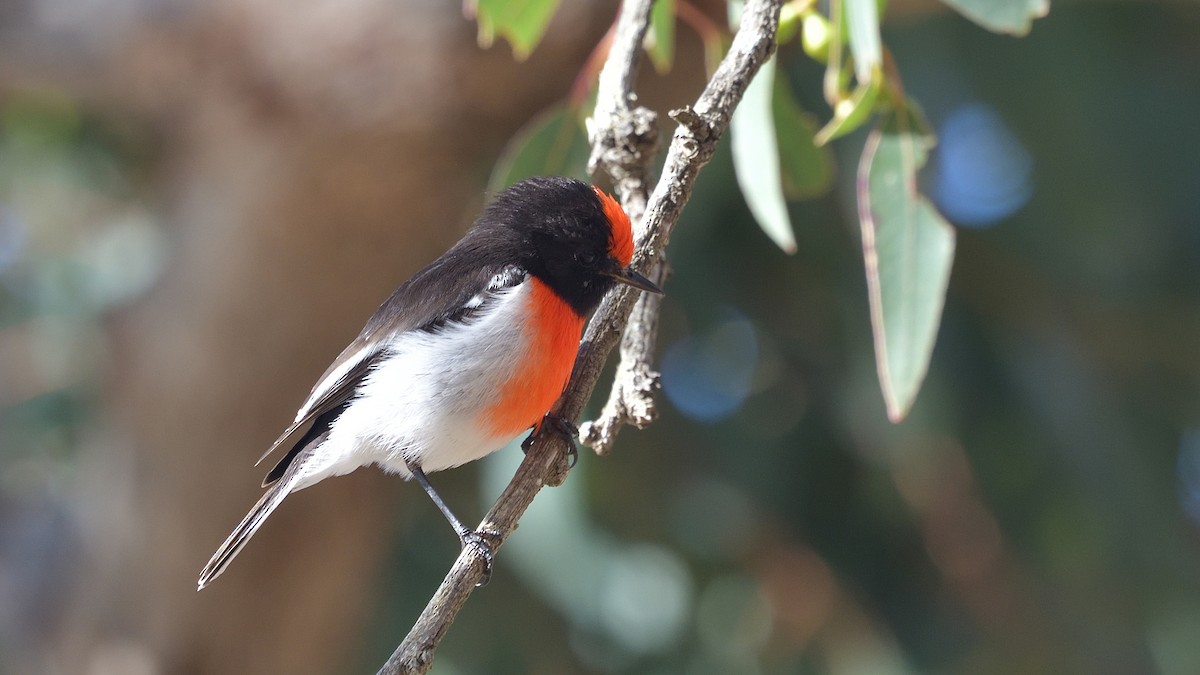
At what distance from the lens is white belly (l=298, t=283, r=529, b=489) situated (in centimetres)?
235

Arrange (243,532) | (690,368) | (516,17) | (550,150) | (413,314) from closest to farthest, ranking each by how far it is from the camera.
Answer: (243,532), (413,314), (516,17), (550,150), (690,368)

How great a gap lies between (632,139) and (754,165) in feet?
1.87

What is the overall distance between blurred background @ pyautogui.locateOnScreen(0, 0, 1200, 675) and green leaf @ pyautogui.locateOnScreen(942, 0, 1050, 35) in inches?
90.1

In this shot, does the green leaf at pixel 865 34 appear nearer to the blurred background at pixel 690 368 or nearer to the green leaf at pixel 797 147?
the green leaf at pixel 797 147

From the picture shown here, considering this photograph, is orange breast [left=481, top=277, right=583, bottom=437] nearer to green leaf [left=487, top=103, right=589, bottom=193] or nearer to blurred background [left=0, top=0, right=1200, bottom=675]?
green leaf [left=487, top=103, right=589, bottom=193]

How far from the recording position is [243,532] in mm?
2381

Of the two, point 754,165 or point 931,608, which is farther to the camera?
point 931,608

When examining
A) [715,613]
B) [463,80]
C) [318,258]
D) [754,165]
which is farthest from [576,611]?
[754,165]

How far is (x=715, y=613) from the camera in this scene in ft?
17.0

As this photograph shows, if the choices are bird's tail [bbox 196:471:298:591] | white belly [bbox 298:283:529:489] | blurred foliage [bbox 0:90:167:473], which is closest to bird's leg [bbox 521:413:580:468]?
white belly [bbox 298:283:529:489]

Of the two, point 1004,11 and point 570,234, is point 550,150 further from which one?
point 1004,11

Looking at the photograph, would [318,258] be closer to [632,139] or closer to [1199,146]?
[632,139]

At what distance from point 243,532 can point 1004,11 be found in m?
1.80

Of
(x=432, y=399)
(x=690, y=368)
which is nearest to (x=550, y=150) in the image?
(x=432, y=399)
